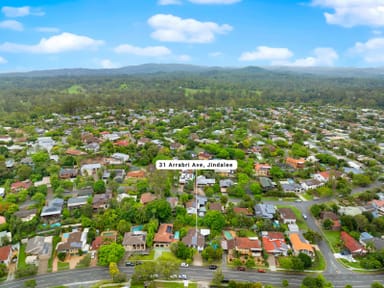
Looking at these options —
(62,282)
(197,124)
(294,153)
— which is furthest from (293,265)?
(197,124)

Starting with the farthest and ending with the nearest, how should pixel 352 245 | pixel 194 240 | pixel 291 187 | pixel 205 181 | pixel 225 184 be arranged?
pixel 205 181 → pixel 225 184 → pixel 291 187 → pixel 194 240 → pixel 352 245

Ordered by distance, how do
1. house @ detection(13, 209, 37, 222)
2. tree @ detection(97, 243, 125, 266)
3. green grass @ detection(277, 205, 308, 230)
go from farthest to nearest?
green grass @ detection(277, 205, 308, 230)
house @ detection(13, 209, 37, 222)
tree @ detection(97, 243, 125, 266)

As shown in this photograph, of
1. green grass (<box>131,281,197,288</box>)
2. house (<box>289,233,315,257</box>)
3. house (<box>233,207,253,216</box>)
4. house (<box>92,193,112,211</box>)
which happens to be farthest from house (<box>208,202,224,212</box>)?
house (<box>92,193,112,211</box>)

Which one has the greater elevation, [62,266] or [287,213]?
[287,213]

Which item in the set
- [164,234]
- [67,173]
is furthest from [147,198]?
[67,173]

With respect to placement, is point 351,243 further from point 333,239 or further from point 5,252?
point 5,252

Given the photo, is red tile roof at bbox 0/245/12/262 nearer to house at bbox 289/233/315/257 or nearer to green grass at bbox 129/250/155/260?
green grass at bbox 129/250/155/260
